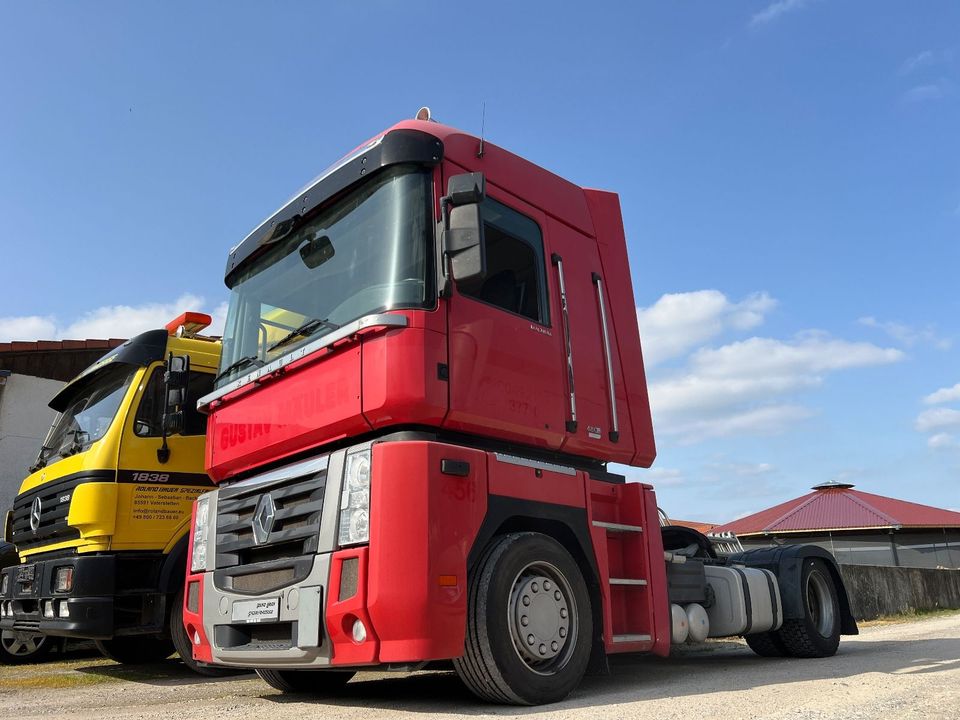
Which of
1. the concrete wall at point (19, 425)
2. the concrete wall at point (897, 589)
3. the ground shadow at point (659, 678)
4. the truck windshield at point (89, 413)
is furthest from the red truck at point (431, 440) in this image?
the concrete wall at point (19, 425)

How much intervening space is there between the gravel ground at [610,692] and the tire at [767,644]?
15 centimetres

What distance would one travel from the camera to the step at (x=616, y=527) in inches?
199

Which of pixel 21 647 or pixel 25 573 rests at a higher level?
pixel 25 573

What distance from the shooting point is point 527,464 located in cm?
466

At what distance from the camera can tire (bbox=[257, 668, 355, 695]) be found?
5466 millimetres

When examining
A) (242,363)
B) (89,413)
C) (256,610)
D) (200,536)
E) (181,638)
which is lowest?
(181,638)

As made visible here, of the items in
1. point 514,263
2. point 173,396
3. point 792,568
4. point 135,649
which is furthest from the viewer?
point 135,649

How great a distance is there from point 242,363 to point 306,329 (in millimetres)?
843

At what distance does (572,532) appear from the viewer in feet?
16.0

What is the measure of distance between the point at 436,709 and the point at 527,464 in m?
1.38

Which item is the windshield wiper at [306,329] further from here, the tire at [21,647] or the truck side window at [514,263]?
the tire at [21,647]

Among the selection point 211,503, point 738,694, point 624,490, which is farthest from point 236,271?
point 738,694

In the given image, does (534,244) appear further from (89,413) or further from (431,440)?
(89,413)

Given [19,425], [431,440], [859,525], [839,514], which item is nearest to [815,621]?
[431,440]
